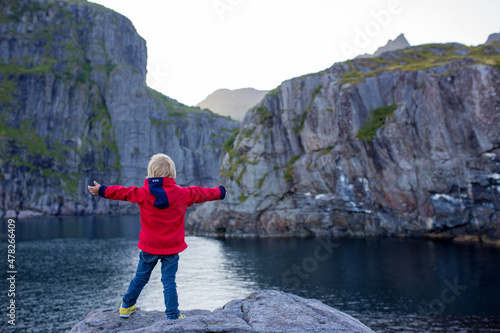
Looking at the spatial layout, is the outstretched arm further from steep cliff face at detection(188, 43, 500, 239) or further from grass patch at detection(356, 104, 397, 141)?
grass patch at detection(356, 104, 397, 141)

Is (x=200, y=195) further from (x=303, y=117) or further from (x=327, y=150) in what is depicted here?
(x=303, y=117)

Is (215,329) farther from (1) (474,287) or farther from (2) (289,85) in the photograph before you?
(2) (289,85)

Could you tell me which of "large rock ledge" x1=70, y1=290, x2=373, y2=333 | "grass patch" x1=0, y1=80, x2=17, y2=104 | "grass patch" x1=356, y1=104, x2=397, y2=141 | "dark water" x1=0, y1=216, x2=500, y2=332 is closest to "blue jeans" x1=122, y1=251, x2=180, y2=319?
"large rock ledge" x1=70, y1=290, x2=373, y2=333

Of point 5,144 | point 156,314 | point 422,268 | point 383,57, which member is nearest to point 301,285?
point 422,268

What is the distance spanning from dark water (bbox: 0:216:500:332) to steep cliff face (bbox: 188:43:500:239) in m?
11.2

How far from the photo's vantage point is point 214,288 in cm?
4319

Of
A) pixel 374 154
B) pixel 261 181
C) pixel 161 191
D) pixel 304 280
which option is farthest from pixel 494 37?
pixel 161 191

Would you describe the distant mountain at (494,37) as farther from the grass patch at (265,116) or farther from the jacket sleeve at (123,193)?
the jacket sleeve at (123,193)

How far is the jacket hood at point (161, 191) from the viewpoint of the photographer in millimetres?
8594

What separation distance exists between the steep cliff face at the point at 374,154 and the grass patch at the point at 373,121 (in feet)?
0.82

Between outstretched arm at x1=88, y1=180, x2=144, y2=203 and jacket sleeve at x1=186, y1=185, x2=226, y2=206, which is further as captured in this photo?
jacket sleeve at x1=186, y1=185, x2=226, y2=206

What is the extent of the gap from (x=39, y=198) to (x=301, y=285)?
496 feet

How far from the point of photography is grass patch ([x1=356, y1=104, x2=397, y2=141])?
277 ft

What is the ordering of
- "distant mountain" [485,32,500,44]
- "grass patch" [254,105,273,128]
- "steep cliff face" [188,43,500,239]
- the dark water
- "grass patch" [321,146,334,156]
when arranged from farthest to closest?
"distant mountain" [485,32,500,44] → "grass patch" [254,105,273,128] → "grass patch" [321,146,334,156] → "steep cliff face" [188,43,500,239] → the dark water
